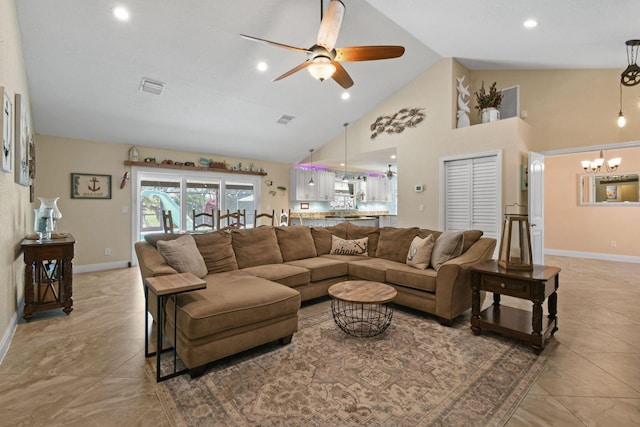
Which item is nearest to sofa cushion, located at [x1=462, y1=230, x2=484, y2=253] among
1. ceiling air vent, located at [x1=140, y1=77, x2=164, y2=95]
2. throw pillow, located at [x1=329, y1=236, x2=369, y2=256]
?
throw pillow, located at [x1=329, y1=236, x2=369, y2=256]

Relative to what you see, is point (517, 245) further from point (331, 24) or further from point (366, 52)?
point (331, 24)

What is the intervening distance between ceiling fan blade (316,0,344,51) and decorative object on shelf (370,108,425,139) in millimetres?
3516

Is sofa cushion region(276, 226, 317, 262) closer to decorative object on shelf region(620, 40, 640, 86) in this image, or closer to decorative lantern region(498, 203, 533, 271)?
decorative lantern region(498, 203, 533, 271)

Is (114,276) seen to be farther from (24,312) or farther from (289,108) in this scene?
(289,108)

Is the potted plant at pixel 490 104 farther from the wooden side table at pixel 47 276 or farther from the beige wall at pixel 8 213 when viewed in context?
the wooden side table at pixel 47 276

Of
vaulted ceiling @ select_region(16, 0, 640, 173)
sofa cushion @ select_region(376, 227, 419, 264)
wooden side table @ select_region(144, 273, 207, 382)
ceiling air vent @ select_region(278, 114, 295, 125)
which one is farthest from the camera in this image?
ceiling air vent @ select_region(278, 114, 295, 125)

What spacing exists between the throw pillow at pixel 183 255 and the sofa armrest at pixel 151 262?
0.08 m

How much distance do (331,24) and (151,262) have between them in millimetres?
2628

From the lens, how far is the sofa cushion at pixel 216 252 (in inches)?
128

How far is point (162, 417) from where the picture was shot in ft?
5.51

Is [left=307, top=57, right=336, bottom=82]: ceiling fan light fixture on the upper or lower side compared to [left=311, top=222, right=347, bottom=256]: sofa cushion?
upper

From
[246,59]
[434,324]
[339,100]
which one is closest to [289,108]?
[339,100]

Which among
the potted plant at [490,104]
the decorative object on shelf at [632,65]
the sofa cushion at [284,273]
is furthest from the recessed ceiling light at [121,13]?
the decorative object on shelf at [632,65]

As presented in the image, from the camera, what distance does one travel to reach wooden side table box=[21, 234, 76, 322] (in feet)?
10.1
